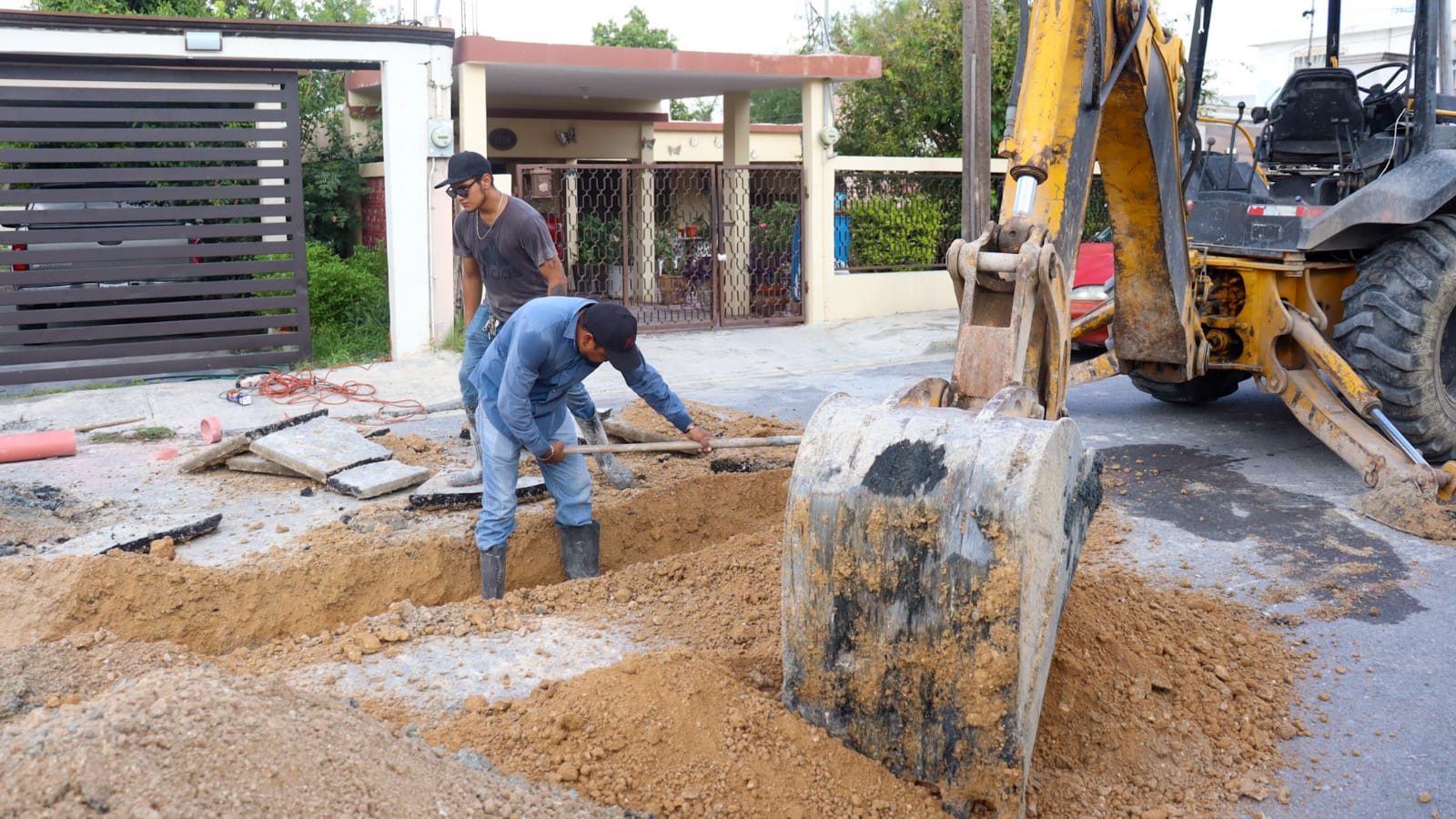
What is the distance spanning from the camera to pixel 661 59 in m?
12.9

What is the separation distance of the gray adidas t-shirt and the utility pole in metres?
5.37

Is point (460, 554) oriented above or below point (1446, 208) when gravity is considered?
below

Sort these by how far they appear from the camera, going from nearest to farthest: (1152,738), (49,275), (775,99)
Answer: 1. (1152,738)
2. (49,275)
3. (775,99)

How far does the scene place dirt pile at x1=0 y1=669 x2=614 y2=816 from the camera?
110 inches

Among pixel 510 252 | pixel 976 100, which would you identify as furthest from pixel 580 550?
pixel 976 100

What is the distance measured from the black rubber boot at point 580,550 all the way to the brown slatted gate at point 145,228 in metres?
6.19

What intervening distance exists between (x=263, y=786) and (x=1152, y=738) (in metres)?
2.66

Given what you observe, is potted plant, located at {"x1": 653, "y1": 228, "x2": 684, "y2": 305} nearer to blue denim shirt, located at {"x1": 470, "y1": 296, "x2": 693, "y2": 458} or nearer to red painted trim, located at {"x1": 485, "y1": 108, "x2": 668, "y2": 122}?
red painted trim, located at {"x1": 485, "y1": 108, "x2": 668, "y2": 122}

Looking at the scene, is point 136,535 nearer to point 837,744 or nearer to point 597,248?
point 837,744

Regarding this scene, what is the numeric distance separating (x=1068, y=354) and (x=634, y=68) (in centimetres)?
961

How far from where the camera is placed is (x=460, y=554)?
594 centimetres

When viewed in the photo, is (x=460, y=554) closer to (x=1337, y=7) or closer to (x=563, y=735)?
(x=563, y=735)

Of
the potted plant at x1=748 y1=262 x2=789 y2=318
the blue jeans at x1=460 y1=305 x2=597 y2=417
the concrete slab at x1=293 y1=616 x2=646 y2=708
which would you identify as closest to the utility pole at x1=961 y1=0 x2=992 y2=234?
the potted plant at x1=748 y1=262 x2=789 y2=318

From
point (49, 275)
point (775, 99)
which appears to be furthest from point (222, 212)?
point (775, 99)
